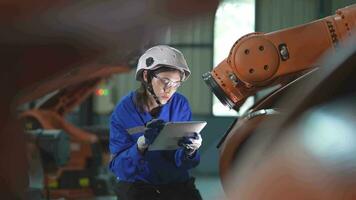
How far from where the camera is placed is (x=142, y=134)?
182 centimetres

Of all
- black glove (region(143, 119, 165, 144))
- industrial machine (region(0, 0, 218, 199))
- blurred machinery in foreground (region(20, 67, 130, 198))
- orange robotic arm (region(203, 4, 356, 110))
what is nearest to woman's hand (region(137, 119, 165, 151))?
black glove (region(143, 119, 165, 144))

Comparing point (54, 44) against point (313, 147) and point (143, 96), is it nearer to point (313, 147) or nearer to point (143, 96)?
point (313, 147)

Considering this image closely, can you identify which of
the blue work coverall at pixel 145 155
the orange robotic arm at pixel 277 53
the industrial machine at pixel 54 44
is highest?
the industrial machine at pixel 54 44

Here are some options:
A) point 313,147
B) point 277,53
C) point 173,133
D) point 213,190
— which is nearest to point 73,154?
point 173,133

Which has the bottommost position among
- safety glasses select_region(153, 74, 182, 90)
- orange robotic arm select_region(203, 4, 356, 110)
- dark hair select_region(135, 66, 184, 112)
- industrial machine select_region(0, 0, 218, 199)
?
dark hair select_region(135, 66, 184, 112)

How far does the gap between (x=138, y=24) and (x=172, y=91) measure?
1334mm

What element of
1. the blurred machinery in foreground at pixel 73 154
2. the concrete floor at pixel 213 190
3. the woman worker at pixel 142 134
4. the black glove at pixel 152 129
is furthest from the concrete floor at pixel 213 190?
the blurred machinery in foreground at pixel 73 154

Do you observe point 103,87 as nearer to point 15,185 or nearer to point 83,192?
point 83,192

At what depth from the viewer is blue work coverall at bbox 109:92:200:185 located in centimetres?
185

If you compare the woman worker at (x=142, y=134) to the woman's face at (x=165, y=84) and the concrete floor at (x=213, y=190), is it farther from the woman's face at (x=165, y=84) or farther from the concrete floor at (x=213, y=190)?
the concrete floor at (x=213, y=190)

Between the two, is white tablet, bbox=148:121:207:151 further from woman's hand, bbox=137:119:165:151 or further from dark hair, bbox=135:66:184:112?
dark hair, bbox=135:66:184:112

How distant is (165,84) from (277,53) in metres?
0.36

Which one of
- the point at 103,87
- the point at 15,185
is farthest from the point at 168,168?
the point at 103,87

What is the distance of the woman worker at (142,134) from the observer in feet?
6.01
